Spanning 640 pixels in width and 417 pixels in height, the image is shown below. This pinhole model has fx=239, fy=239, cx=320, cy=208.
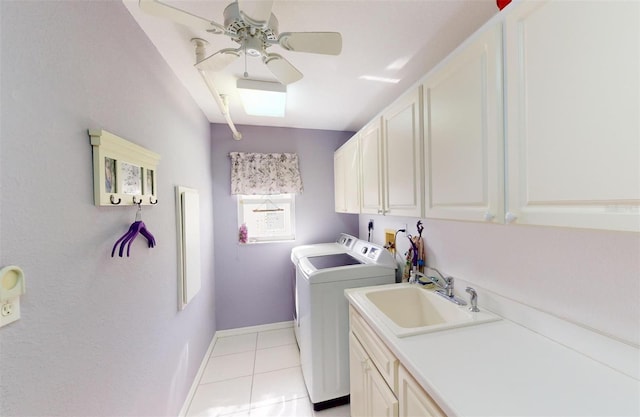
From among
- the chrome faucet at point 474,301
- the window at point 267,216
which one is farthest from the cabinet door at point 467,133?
the window at point 267,216

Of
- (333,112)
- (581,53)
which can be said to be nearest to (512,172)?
(581,53)

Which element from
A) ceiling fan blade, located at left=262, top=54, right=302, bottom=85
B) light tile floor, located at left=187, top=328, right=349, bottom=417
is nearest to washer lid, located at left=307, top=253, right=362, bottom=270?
light tile floor, located at left=187, top=328, right=349, bottom=417

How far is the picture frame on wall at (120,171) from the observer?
919mm

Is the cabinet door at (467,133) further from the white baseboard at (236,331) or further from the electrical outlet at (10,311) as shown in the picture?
the white baseboard at (236,331)

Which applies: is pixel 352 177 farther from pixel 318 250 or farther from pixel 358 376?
pixel 358 376

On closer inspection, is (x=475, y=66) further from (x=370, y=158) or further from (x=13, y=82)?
(x=13, y=82)

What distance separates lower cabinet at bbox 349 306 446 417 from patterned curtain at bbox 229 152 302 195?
1.73m

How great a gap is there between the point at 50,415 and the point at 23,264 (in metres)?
0.47

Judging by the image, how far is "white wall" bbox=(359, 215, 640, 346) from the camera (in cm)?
81

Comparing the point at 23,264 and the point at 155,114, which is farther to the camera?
the point at 155,114

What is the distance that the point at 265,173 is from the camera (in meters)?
2.83

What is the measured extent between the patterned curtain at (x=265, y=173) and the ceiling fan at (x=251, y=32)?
163 cm

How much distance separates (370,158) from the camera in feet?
6.12

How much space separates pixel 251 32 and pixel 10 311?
1155 mm
